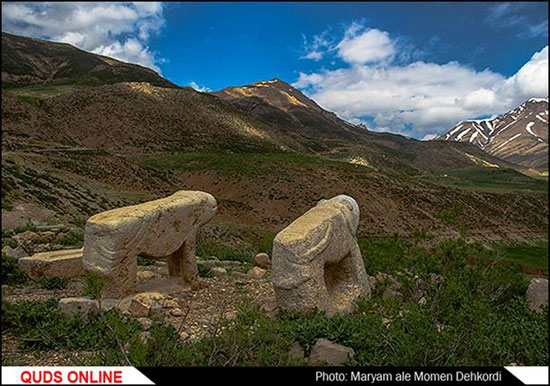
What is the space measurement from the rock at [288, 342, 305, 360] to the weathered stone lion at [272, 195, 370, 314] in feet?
3.89

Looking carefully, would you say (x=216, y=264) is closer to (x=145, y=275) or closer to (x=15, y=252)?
(x=145, y=275)

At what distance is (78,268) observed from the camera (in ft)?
31.6

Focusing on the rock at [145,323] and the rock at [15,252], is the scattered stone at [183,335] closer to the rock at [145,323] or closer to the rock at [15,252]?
the rock at [145,323]

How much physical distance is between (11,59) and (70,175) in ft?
285

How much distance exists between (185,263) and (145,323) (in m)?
2.71

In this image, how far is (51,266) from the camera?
9.26 metres

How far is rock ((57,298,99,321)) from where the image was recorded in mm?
6590

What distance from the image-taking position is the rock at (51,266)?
923 cm

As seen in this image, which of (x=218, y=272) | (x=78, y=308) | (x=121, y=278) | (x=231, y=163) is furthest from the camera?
(x=231, y=163)

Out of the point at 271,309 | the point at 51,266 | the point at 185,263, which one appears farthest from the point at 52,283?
the point at 271,309

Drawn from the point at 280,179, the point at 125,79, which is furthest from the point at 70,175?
the point at 125,79

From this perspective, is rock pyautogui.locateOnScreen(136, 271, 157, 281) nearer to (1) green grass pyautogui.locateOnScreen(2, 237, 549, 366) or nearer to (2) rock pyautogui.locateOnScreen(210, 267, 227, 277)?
(2) rock pyautogui.locateOnScreen(210, 267, 227, 277)

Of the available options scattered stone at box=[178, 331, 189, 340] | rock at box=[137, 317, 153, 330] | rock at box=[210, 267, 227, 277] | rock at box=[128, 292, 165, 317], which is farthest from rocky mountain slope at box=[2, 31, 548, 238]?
rock at box=[137, 317, 153, 330]

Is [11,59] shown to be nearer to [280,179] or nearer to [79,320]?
[280,179]
